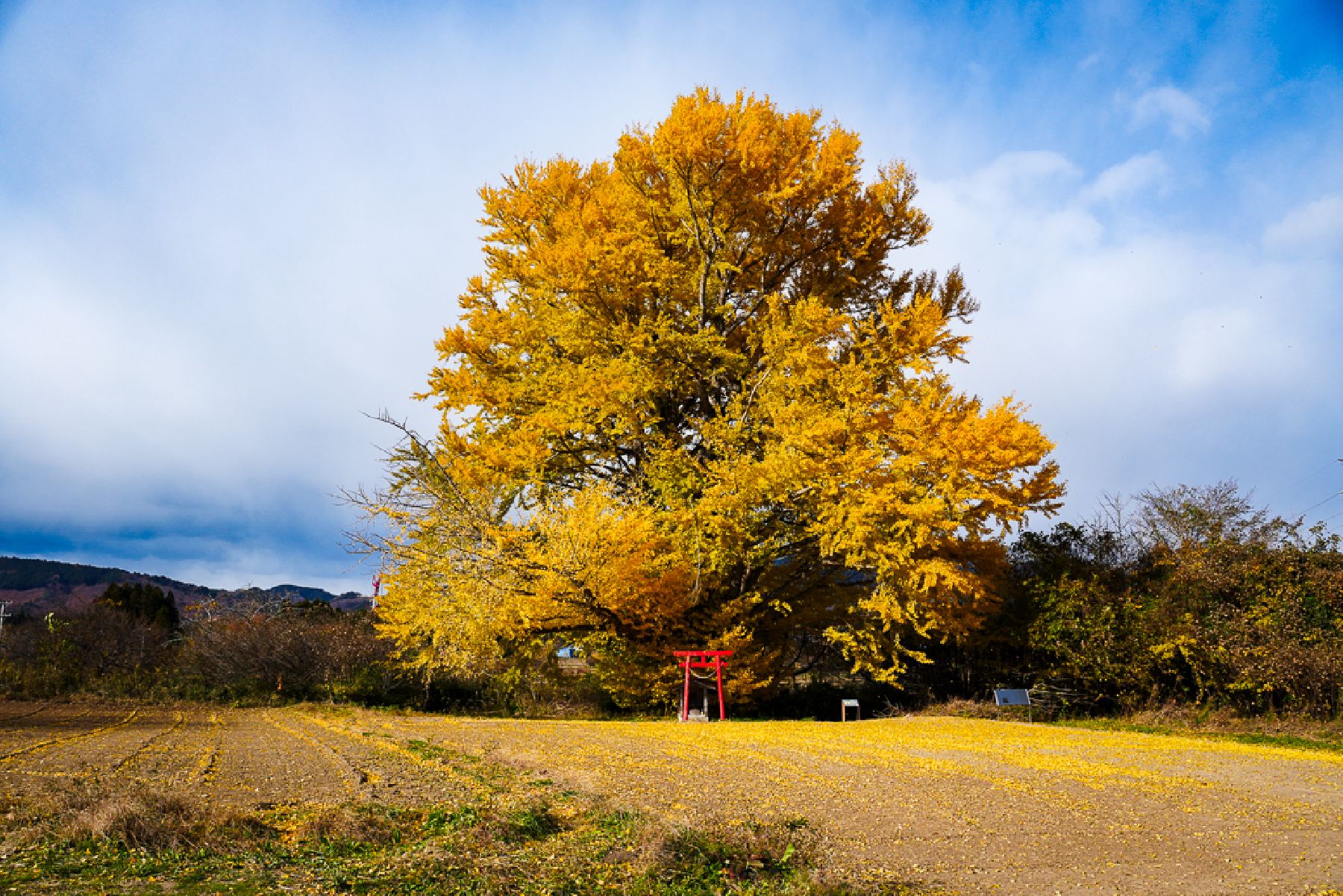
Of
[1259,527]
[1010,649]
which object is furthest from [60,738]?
[1259,527]


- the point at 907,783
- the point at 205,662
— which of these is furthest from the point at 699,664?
the point at 205,662

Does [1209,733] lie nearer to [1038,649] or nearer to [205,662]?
[1038,649]

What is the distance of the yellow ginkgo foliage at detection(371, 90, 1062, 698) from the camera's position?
12.1 m

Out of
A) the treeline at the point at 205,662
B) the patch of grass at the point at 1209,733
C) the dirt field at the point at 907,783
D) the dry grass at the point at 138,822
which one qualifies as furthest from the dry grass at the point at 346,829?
the treeline at the point at 205,662

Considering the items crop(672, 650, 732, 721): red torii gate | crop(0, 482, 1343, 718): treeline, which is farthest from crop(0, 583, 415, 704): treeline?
crop(672, 650, 732, 721): red torii gate

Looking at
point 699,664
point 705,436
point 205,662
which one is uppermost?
point 705,436

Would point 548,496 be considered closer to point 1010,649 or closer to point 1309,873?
point 1010,649

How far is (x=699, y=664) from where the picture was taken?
13953 mm

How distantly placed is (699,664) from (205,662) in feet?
37.8

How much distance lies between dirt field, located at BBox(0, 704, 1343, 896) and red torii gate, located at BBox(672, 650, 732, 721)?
221 cm

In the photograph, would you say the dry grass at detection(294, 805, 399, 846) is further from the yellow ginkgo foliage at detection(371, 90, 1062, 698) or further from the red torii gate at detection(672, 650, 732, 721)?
the red torii gate at detection(672, 650, 732, 721)

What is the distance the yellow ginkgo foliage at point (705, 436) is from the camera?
12.1m

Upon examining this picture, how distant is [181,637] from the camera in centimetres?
1934

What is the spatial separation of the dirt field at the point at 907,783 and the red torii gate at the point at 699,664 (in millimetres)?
2212
